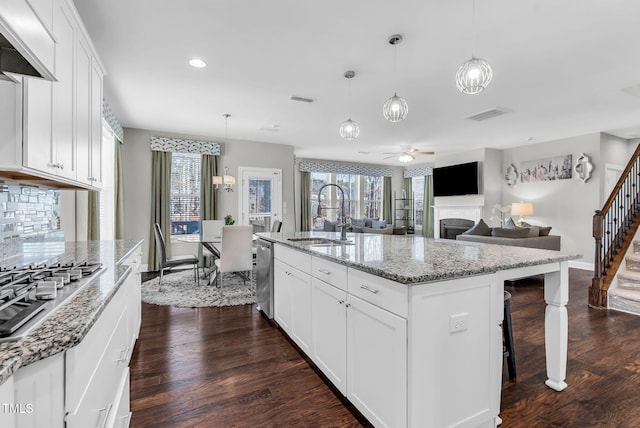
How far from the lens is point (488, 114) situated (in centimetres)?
480

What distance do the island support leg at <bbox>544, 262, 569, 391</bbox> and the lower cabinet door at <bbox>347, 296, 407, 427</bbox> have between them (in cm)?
120

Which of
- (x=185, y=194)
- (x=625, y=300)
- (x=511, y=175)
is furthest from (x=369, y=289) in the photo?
(x=511, y=175)

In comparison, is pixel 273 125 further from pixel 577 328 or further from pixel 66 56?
pixel 577 328

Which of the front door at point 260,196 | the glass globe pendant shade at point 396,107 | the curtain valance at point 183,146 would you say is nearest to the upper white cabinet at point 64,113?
the glass globe pendant shade at point 396,107

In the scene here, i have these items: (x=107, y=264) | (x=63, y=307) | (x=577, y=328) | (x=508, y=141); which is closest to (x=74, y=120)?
(x=107, y=264)

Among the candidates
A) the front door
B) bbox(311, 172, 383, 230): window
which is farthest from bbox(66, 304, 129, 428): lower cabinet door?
bbox(311, 172, 383, 230): window

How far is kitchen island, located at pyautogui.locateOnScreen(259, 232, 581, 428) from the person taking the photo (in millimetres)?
1414

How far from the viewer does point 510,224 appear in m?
6.39

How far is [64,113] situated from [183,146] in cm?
447

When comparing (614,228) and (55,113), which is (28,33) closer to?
(55,113)

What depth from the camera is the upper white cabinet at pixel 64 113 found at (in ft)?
4.53

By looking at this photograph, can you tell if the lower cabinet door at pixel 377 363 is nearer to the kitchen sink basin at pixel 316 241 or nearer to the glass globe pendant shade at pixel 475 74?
the kitchen sink basin at pixel 316 241

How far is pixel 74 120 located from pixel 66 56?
36 centimetres

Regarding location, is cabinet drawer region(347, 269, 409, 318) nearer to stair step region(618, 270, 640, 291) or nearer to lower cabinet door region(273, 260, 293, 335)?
lower cabinet door region(273, 260, 293, 335)
